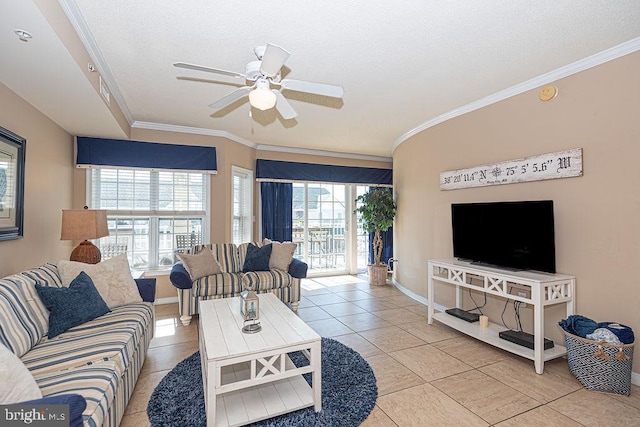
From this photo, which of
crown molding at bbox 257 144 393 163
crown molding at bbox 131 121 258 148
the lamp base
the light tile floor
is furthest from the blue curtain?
the lamp base

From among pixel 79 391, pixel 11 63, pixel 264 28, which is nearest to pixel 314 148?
pixel 264 28

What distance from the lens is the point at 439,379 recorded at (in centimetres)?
254

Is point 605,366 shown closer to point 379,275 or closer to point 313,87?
point 313,87

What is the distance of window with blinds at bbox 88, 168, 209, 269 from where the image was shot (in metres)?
4.40

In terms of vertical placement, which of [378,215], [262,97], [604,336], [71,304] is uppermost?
[262,97]

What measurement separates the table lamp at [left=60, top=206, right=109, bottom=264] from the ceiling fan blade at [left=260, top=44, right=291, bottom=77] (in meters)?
2.44

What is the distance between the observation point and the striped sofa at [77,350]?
1585 millimetres

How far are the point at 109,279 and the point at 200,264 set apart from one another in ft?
3.92

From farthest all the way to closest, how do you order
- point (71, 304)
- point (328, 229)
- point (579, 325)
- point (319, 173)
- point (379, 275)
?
1. point (328, 229)
2. point (319, 173)
3. point (379, 275)
4. point (579, 325)
5. point (71, 304)

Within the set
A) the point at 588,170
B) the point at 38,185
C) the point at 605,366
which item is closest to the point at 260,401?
the point at 605,366

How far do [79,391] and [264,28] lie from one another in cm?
238

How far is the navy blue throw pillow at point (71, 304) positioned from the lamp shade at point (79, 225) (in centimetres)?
84

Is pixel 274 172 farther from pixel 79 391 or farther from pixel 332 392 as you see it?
pixel 79 391

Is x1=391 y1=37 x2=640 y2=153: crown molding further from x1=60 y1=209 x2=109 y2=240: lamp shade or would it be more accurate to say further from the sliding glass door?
x1=60 y1=209 x2=109 y2=240: lamp shade
